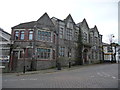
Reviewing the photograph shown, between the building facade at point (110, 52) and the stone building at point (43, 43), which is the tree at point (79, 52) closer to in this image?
the stone building at point (43, 43)

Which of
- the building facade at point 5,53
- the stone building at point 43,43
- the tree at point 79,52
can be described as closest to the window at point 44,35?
the stone building at point 43,43

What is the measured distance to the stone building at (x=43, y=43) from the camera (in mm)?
22094

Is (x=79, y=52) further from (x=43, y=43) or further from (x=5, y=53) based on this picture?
(x=5, y=53)

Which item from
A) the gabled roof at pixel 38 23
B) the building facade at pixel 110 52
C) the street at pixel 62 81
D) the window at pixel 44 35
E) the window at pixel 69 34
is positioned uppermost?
the gabled roof at pixel 38 23

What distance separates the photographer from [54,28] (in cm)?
2583

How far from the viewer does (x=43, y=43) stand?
23.6 metres

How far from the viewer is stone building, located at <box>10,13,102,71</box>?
72.5ft

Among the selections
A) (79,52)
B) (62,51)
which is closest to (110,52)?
(79,52)

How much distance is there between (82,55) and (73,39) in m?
4.56

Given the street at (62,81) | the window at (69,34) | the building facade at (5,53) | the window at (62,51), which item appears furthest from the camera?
the window at (69,34)

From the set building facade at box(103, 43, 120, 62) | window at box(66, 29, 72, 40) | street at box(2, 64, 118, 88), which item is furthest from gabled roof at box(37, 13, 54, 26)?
building facade at box(103, 43, 120, 62)

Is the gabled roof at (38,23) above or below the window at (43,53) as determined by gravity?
above

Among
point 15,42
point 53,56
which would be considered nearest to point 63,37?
point 53,56

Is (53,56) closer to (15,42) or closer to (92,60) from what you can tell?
(15,42)
